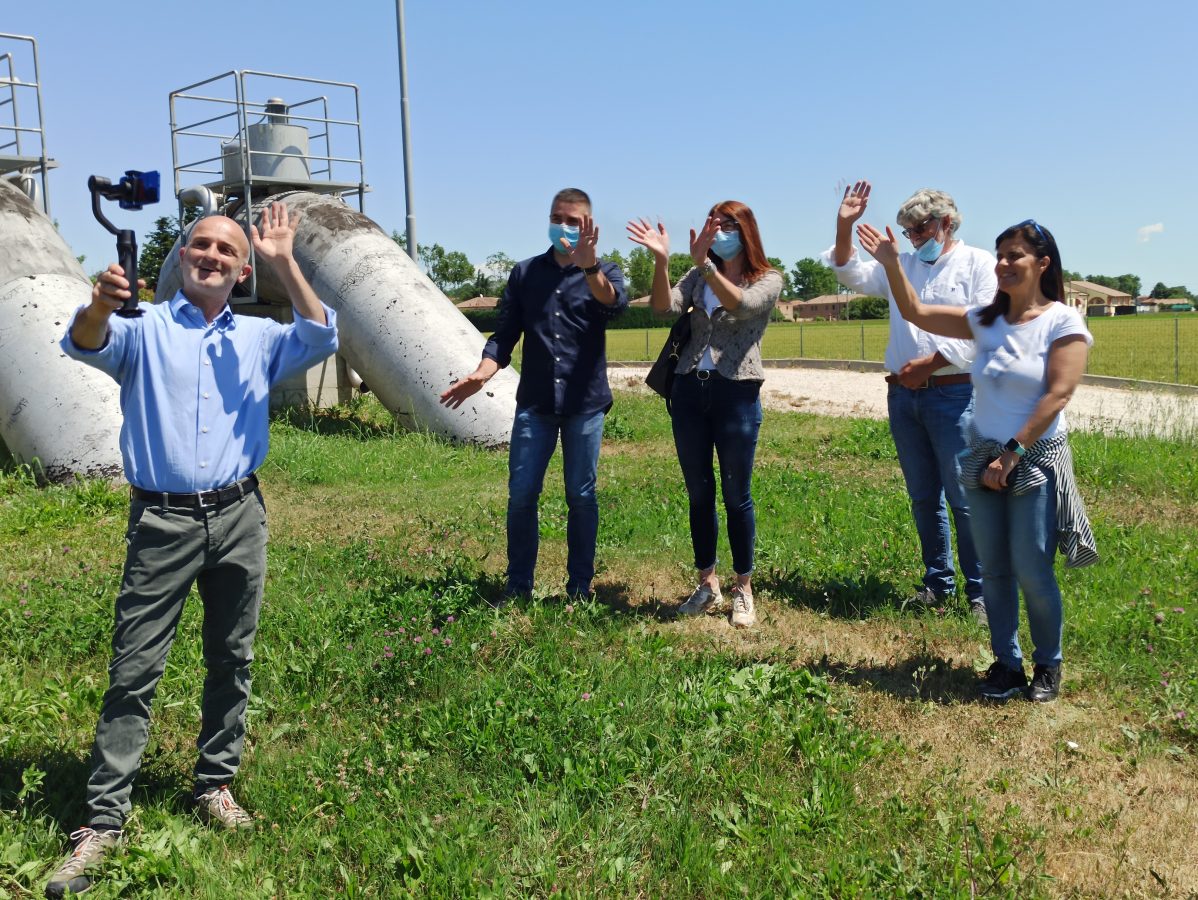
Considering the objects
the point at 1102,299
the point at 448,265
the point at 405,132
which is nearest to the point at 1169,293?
the point at 1102,299

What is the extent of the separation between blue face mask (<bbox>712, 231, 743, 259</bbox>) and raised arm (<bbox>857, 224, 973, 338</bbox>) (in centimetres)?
75

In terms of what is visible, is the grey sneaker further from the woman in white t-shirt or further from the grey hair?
the grey hair

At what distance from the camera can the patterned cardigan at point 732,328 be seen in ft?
17.4

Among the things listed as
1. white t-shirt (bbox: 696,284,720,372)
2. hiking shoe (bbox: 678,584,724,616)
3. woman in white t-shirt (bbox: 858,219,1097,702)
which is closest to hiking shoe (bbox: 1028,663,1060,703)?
woman in white t-shirt (bbox: 858,219,1097,702)

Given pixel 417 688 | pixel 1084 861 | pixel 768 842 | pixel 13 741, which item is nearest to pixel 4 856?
pixel 13 741

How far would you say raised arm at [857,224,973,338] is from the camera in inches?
183

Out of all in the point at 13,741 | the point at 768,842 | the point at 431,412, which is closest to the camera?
the point at 768,842

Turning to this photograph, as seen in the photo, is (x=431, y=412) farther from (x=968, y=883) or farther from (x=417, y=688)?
(x=968, y=883)

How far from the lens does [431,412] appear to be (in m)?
11.6

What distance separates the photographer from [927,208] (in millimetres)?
5328

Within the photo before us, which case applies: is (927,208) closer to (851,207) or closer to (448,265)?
(851,207)

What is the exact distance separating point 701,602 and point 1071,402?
14.8 metres

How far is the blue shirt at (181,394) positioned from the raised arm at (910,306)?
272cm

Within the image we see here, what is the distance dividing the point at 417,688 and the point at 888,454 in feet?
23.9
